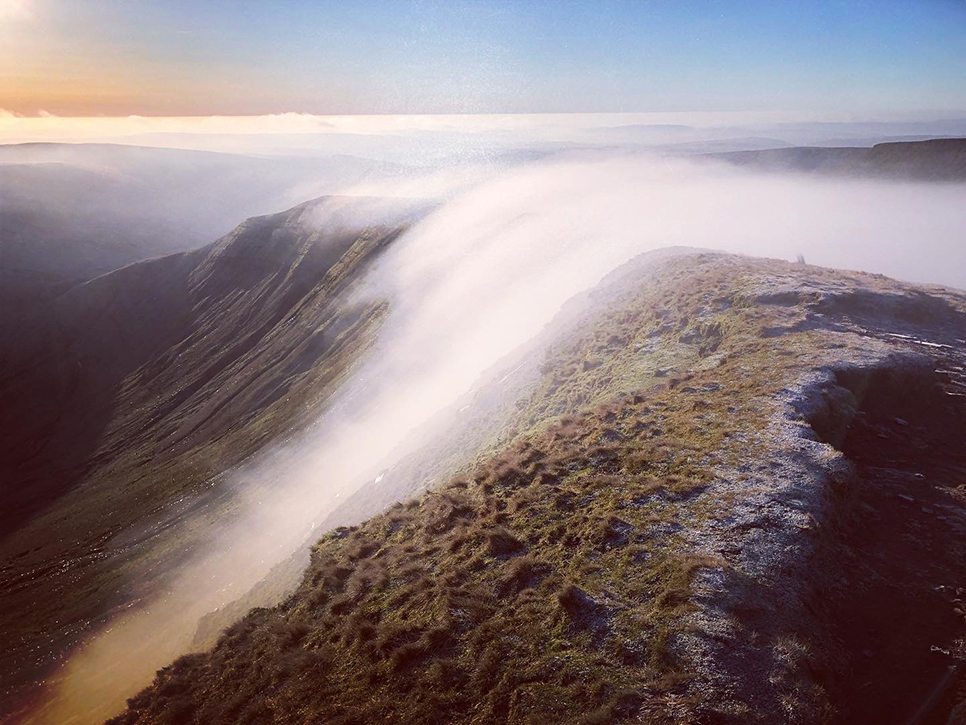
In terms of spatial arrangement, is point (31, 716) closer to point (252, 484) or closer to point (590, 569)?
point (252, 484)

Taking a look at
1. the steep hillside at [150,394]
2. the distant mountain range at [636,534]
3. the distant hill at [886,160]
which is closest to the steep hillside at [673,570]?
the distant mountain range at [636,534]

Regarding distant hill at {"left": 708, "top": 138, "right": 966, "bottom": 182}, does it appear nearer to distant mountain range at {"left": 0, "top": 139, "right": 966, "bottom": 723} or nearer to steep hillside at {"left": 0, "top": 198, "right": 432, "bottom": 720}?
distant mountain range at {"left": 0, "top": 139, "right": 966, "bottom": 723}

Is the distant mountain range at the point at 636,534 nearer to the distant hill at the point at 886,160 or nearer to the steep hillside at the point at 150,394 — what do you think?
the steep hillside at the point at 150,394

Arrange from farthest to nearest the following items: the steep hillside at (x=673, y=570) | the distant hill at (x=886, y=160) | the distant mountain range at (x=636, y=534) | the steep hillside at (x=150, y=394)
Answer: the distant hill at (x=886, y=160) → the steep hillside at (x=150, y=394) → the distant mountain range at (x=636, y=534) → the steep hillside at (x=673, y=570)

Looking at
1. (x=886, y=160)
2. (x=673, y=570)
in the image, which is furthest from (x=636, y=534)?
(x=886, y=160)

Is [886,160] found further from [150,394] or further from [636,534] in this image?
[150,394]

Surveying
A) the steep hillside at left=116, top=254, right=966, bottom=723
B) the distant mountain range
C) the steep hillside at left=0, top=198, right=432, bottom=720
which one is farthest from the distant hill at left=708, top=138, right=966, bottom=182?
the steep hillside at left=116, top=254, right=966, bottom=723

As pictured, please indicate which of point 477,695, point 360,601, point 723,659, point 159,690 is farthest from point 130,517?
point 723,659
